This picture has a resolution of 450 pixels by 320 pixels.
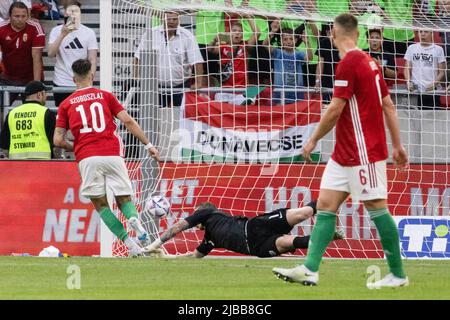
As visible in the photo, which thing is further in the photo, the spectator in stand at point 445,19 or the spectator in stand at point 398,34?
the spectator in stand at point 398,34

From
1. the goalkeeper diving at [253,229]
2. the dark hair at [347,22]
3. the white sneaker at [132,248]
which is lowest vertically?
the white sneaker at [132,248]

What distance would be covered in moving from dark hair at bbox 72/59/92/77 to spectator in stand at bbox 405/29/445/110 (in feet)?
19.3

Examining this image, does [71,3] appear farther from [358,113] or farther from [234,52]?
[358,113]

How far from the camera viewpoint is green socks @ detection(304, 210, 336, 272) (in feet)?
34.6

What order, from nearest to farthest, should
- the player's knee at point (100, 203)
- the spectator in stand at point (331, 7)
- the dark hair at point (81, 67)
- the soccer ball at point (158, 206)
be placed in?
the dark hair at point (81, 67) → the player's knee at point (100, 203) → the soccer ball at point (158, 206) → the spectator in stand at point (331, 7)

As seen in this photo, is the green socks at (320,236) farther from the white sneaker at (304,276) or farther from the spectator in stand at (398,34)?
the spectator in stand at (398,34)

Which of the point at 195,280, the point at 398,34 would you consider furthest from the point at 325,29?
the point at 195,280

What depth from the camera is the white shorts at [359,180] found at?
1045cm

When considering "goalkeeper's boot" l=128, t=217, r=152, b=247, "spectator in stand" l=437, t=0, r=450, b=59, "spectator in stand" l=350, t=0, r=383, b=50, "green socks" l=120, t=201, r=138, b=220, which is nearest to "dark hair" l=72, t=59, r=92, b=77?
"green socks" l=120, t=201, r=138, b=220

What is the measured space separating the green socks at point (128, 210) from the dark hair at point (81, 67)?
1.67 meters

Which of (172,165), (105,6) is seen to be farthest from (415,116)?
(105,6)

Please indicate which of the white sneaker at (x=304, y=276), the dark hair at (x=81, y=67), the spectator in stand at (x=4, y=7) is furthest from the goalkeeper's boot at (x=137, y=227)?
the spectator in stand at (x=4, y=7)

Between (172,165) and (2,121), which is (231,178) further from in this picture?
(2,121)

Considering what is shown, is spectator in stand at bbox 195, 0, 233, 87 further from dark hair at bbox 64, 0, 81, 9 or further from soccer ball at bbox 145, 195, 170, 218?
dark hair at bbox 64, 0, 81, 9
